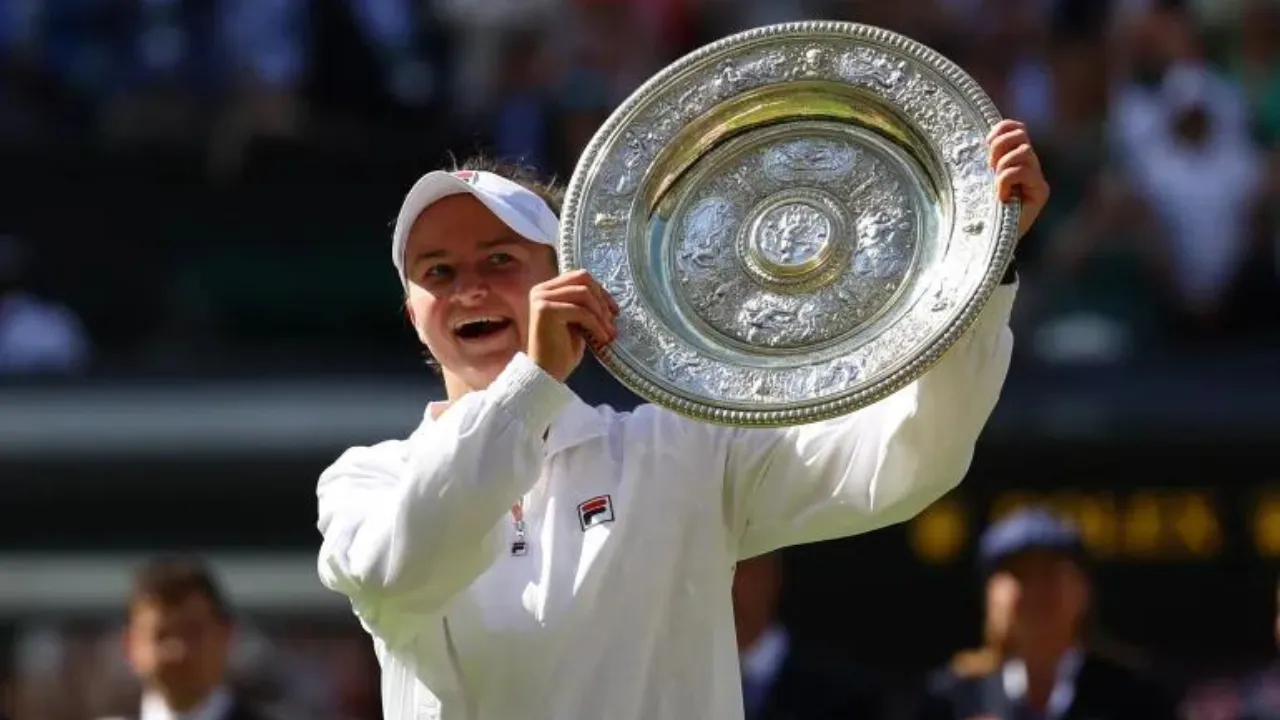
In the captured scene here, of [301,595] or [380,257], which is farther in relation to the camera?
[380,257]

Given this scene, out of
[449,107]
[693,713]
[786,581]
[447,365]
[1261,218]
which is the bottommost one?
[693,713]

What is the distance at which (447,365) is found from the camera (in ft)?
14.8

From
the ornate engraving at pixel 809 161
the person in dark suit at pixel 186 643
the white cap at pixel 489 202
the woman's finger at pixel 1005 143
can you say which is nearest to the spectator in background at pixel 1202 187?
the person in dark suit at pixel 186 643

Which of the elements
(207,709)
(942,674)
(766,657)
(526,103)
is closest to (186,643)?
(207,709)

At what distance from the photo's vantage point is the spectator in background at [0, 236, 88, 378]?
1018cm

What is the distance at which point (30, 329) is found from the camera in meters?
10.4

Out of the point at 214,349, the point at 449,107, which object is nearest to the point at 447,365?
the point at 214,349

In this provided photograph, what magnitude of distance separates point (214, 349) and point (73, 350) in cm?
49

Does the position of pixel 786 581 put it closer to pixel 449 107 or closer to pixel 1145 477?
pixel 1145 477

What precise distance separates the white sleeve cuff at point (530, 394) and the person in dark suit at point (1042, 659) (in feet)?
9.43

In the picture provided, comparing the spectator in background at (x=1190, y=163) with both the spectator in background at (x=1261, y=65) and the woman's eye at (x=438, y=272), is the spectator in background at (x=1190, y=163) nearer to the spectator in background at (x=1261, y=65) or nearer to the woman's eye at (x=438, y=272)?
the spectator in background at (x=1261, y=65)

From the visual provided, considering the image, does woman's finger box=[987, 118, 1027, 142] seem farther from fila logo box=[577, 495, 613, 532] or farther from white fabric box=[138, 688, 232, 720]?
white fabric box=[138, 688, 232, 720]

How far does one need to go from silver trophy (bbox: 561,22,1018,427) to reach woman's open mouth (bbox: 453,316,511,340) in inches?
6.4

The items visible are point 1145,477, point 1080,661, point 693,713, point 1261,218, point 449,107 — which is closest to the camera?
point 693,713
